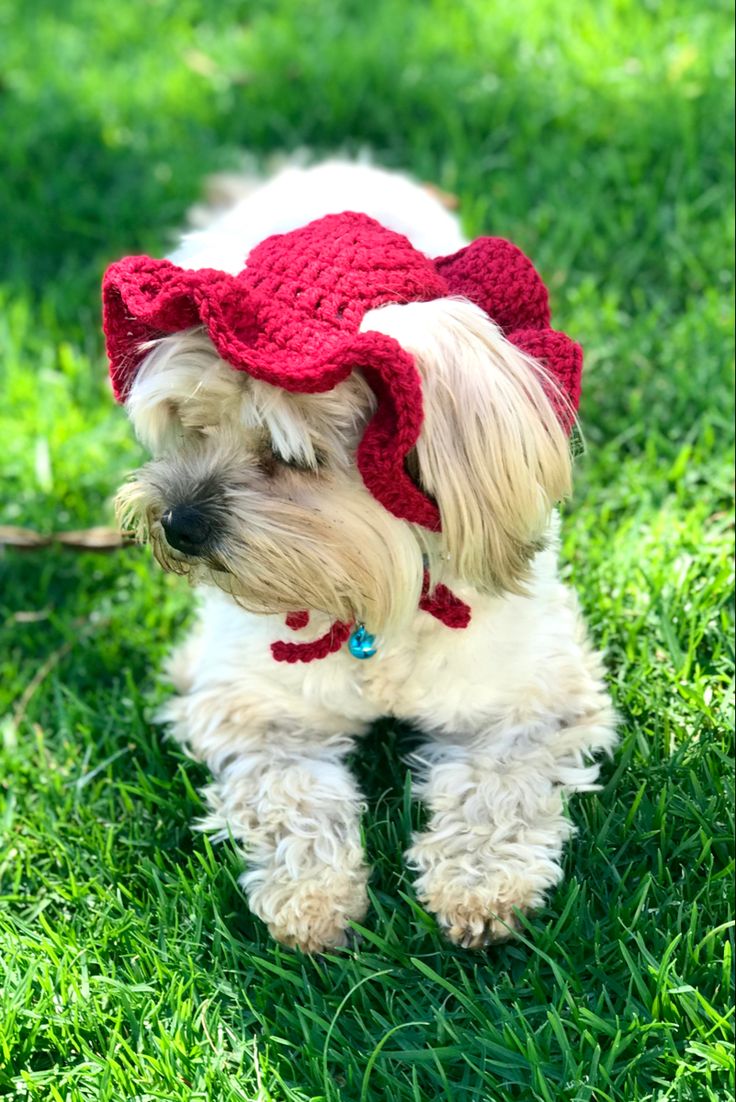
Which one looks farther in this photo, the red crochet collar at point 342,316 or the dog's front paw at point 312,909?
the dog's front paw at point 312,909

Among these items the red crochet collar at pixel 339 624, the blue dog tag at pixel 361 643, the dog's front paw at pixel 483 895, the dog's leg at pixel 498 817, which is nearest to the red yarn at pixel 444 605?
the red crochet collar at pixel 339 624

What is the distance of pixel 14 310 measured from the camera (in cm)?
443

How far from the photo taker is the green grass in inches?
88.9

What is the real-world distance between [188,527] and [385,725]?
864 millimetres

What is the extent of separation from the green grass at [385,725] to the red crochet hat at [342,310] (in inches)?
35.1

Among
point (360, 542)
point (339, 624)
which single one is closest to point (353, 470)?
point (360, 542)

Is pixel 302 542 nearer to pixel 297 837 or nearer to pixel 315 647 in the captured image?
pixel 315 647

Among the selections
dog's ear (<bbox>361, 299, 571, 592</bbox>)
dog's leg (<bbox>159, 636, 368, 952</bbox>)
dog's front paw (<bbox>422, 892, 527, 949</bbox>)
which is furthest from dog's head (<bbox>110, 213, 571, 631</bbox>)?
dog's front paw (<bbox>422, 892, 527, 949</bbox>)

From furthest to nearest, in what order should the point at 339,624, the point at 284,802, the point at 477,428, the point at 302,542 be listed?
1. the point at 284,802
2. the point at 339,624
3. the point at 302,542
4. the point at 477,428

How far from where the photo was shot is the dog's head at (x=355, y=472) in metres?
2.14

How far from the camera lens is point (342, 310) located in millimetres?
2170

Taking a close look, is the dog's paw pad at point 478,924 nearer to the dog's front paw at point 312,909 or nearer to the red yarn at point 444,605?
the dog's front paw at point 312,909

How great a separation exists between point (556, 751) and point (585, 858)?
9.6 inches

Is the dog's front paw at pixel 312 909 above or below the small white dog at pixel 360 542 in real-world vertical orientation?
below
